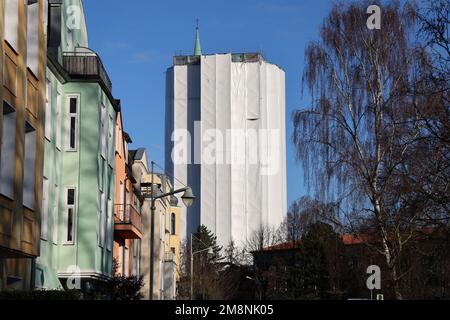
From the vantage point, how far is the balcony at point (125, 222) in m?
33.9

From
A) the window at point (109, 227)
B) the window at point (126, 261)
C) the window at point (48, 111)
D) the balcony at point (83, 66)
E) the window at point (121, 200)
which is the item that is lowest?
the window at point (126, 261)

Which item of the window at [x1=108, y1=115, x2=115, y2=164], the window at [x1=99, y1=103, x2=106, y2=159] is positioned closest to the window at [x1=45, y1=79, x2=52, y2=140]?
the window at [x1=99, y1=103, x2=106, y2=159]

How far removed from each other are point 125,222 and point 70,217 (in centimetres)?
643

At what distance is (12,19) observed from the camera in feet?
58.6

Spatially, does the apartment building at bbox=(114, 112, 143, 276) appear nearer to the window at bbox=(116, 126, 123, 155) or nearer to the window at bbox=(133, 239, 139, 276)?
the window at bbox=(116, 126, 123, 155)

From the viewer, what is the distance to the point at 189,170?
112 metres

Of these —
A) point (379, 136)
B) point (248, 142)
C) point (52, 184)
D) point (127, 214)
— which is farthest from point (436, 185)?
point (248, 142)

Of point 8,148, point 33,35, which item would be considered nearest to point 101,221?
point 33,35

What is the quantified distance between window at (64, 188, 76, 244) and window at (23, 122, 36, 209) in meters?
7.85

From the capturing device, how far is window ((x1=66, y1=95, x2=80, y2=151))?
28.0 metres

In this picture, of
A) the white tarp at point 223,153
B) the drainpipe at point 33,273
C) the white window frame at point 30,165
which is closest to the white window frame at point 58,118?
the drainpipe at point 33,273

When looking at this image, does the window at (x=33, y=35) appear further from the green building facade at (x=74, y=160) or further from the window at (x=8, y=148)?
the green building facade at (x=74, y=160)

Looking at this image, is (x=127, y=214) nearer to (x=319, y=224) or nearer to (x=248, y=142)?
(x=319, y=224)

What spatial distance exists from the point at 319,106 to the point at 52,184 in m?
12.0
